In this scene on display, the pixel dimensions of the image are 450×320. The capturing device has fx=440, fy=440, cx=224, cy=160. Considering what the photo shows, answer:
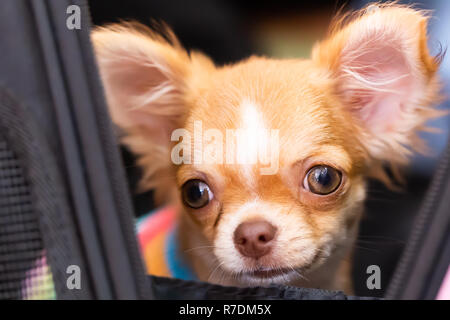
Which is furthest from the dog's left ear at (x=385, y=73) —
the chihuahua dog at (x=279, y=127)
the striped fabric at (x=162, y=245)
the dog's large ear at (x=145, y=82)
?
the striped fabric at (x=162, y=245)

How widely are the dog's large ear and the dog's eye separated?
0.12m

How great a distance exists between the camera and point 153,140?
1049mm

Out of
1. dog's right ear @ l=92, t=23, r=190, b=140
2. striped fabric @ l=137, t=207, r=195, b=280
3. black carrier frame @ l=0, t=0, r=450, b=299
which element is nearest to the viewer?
black carrier frame @ l=0, t=0, r=450, b=299

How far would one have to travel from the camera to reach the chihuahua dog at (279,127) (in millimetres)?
815

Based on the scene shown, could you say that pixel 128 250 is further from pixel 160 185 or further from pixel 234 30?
pixel 234 30

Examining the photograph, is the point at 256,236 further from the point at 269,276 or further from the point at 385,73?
the point at 385,73

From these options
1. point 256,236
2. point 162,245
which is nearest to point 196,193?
point 256,236

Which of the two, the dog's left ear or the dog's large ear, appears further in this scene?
the dog's large ear

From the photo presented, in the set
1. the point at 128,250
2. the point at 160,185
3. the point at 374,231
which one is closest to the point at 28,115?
the point at 128,250

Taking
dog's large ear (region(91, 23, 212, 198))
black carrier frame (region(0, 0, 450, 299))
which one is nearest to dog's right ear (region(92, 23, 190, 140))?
dog's large ear (region(91, 23, 212, 198))

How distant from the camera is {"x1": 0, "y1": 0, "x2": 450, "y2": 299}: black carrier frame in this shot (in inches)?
31.0

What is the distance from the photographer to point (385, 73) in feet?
2.99

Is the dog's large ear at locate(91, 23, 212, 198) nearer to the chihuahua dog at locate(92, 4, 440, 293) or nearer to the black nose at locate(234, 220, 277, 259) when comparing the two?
the chihuahua dog at locate(92, 4, 440, 293)

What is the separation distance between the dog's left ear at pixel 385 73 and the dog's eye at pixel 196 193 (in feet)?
1.12
